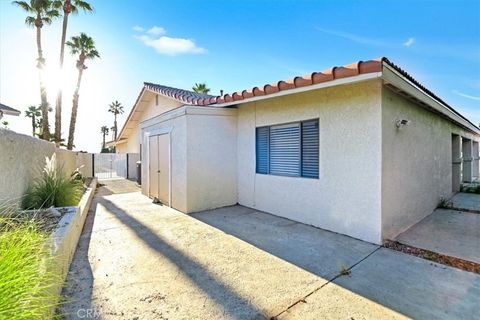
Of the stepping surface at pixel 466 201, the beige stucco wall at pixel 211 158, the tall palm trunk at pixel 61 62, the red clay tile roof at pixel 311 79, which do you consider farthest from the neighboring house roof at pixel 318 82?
the tall palm trunk at pixel 61 62

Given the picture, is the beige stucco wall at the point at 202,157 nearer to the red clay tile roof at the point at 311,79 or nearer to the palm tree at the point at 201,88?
the red clay tile roof at the point at 311,79

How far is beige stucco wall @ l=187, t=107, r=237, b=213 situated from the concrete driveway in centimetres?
228

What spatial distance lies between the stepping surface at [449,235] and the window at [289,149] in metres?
2.67

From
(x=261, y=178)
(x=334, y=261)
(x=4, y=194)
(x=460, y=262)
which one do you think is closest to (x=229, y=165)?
(x=261, y=178)

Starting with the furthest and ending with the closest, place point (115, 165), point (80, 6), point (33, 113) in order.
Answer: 1. point (33, 113)
2. point (115, 165)
3. point (80, 6)

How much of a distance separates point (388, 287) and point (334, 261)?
39.2 inches

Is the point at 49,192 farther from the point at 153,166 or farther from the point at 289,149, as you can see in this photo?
the point at 289,149

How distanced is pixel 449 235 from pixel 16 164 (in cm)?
981

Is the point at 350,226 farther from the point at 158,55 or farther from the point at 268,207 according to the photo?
the point at 158,55

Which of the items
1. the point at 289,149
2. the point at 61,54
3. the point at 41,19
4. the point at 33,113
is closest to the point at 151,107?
the point at 61,54

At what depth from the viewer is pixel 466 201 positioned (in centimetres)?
957

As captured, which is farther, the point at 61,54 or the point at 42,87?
the point at 42,87

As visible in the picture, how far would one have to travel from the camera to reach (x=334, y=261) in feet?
14.6

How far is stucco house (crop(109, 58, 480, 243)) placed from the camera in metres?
5.36
